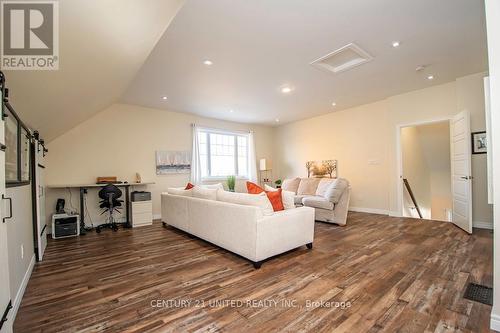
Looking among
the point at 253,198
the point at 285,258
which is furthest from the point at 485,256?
the point at 253,198

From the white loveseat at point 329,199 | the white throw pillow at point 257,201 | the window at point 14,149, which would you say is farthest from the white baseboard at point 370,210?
the window at point 14,149

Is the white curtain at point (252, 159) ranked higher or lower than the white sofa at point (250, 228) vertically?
higher

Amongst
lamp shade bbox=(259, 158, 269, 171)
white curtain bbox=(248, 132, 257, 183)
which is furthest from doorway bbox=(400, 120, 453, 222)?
white curtain bbox=(248, 132, 257, 183)

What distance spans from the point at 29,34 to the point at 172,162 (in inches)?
174

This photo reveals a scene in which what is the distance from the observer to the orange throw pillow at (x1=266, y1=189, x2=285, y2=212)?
302cm

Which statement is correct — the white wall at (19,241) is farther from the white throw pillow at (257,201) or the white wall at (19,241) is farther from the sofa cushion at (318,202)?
the sofa cushion at (318,202)

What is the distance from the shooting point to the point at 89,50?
1.84m

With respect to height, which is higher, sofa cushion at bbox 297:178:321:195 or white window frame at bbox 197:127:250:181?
white window frame at bbox 197:127:250:181

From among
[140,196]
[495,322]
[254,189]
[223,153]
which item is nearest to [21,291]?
[254,189]

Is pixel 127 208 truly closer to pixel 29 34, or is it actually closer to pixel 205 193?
→ pixel 205 193

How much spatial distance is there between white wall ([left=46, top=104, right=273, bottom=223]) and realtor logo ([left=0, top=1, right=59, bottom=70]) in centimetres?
355

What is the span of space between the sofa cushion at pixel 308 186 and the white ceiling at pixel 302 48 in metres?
2.00

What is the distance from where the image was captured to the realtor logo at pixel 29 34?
1238 mm

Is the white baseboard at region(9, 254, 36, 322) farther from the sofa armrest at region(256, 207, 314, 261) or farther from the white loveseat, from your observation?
A: the white loveseat
